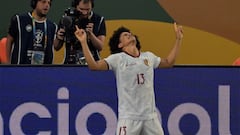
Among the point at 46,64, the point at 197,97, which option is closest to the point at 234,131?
the point at 197,97

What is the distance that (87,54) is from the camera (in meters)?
5.06

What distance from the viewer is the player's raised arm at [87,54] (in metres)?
5.00

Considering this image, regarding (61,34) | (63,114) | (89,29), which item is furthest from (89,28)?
(63,114)

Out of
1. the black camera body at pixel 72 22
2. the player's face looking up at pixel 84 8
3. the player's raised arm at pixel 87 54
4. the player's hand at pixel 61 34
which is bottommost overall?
the player's raised arm at pixel 87 54

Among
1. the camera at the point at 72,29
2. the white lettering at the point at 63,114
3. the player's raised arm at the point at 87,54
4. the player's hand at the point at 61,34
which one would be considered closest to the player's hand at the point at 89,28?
the camera at the point at 72,29

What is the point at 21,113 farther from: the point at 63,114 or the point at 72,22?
the point at 72,22

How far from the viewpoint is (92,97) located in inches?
231

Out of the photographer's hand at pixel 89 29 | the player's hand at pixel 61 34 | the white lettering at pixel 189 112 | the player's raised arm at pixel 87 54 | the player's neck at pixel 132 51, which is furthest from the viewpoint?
the player's hand at pixel 61 34

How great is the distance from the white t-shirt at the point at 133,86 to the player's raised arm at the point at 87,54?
3.5 inches

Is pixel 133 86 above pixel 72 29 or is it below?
below

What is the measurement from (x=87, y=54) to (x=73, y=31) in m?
1.28

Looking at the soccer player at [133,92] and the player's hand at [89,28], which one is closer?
the soccer player at [133,92]

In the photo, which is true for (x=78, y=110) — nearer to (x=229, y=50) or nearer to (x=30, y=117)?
(x=30, y=117)

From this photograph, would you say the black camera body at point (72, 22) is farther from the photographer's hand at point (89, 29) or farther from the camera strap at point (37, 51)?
the camera strap at point (37, 51)
